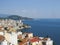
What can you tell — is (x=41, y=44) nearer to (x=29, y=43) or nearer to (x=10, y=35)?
(x=29, y=43)

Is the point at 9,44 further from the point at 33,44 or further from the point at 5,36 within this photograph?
the point at 33,44

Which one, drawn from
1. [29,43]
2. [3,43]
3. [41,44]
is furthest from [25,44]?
[3,43]

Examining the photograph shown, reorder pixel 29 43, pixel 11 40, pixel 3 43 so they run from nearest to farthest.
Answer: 1. pixel 3 43
2. pixel 11 40
3. pixel 29 43

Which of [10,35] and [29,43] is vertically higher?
[10,35]

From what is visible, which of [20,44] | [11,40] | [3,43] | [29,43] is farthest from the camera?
[29,43]

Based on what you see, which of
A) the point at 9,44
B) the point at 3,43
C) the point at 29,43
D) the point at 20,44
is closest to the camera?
the point at 3,43

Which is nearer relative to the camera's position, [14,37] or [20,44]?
[14,37]

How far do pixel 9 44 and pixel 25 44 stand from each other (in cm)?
413

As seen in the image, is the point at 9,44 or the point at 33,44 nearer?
the point at 9,44

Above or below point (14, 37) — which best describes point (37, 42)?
below

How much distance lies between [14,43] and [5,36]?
1.00 meters

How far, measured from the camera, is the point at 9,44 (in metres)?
12.8

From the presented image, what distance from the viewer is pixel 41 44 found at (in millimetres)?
18328

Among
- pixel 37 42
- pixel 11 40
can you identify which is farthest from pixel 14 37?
pixel 37 42
